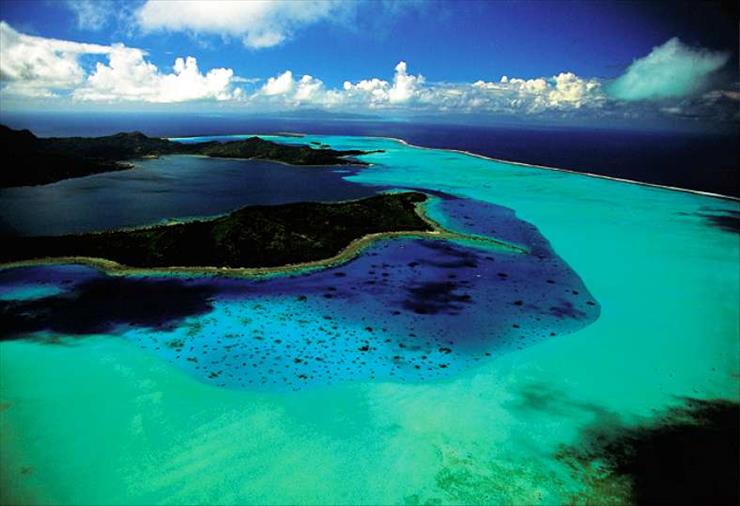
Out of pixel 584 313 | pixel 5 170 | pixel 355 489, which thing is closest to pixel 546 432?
pixel 355 489

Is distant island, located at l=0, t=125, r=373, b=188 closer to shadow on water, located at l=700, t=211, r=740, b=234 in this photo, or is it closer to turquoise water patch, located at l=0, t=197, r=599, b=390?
turquoise water patch, located at l=0, t=197, r=599, b=390

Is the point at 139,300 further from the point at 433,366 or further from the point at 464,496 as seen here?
the point at 464,496

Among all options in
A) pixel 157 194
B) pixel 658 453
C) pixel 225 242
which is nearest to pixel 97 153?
pixel 157 194

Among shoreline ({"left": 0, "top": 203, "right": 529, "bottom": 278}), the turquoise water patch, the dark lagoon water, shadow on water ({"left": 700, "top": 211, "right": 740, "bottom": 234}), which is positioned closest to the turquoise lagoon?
the turquoise water patch

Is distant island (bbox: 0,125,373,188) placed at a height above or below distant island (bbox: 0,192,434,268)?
above

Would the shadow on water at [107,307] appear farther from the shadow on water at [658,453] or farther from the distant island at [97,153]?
the distant island at [97,153]

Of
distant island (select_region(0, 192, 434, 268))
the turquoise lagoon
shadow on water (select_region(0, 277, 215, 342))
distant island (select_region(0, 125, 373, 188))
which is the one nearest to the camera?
the turquoise lagoon
